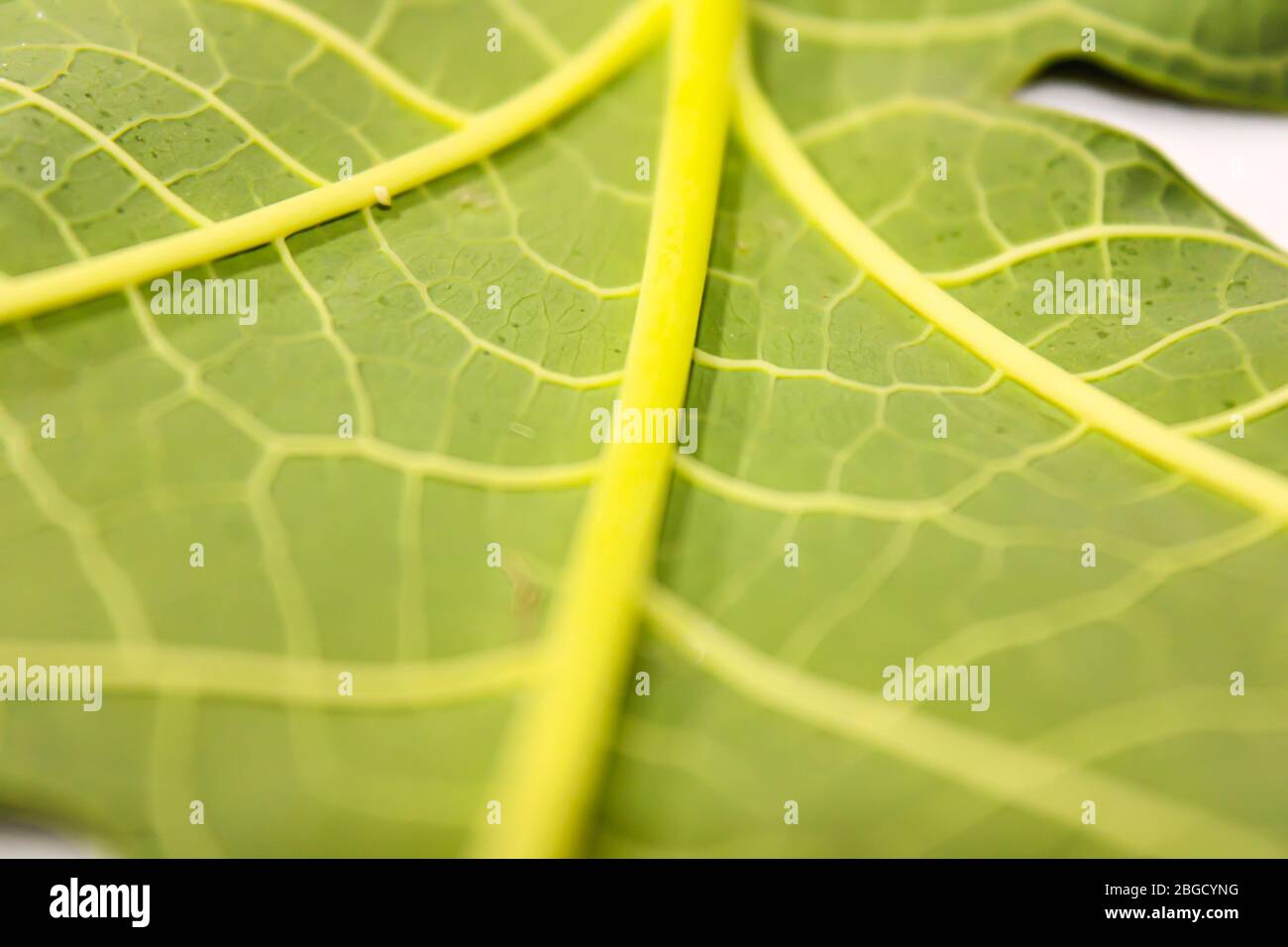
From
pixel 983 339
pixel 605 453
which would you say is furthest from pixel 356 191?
pixel 983 339

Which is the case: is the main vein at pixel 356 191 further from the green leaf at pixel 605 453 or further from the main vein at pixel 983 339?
the main vein at pixel 983 339

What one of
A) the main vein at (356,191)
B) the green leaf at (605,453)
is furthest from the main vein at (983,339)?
the main vein at (356,191)

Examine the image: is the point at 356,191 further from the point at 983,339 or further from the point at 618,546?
the point at 983,339

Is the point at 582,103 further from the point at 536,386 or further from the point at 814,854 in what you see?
the point at 814,854

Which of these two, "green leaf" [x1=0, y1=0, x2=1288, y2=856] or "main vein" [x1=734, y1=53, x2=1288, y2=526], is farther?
"main vein" [x1=734, y1=53, x2=1288, y2=526]

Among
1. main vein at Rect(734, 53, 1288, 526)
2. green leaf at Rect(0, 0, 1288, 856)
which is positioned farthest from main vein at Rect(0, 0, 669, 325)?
main vein at Rect(734, 53, 1288, 526)

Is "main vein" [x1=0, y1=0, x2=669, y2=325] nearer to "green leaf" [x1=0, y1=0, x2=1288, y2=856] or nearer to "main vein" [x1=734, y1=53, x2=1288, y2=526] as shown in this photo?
"green leaf" [x1=0, y1=0, x2=1288, y2=856]
